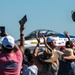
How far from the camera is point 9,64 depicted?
26.6 feet

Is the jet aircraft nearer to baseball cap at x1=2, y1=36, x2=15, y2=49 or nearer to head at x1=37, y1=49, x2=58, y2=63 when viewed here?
head at x1=37, y1=49, x2=58, y2=63

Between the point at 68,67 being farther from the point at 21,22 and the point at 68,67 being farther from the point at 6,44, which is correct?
the point at 6,44

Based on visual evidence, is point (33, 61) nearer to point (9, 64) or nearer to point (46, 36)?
point (9, 64)

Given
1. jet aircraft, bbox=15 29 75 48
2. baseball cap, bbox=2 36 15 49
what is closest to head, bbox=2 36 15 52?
baseball cap, bbox=2 36 15 49

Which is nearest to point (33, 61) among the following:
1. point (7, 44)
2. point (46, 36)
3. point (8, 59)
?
point (8, 59)

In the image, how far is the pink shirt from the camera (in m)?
8.05

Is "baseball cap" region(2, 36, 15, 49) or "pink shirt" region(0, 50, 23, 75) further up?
"baseball cap" region(2, 36, 15, 49)

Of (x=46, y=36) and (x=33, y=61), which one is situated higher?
(x=46, y=36)

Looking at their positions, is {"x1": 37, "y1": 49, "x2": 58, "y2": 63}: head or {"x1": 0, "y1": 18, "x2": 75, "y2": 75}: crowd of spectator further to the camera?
{"x1": 37, "y1": 49, "x2": 58, "y2": 63}: head

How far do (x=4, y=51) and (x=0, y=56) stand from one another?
0.12 meters

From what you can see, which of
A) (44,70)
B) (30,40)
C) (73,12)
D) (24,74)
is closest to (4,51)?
(44,70)

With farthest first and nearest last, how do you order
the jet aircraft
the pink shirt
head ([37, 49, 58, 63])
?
1. the jet aircraft
2. head ([37, 49, 58, 63])
3. the pink shirt

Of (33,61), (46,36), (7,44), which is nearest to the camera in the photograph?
(7,44)

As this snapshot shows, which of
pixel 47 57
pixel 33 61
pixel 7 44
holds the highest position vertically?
pixel 7 44
